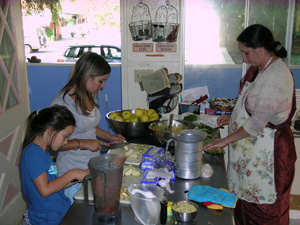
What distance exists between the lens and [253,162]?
2109mm

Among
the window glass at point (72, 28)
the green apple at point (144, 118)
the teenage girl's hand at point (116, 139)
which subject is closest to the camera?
the teenage girl's hand at point (116, 139)

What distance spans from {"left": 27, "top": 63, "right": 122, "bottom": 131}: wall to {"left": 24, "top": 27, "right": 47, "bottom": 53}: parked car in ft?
2.26

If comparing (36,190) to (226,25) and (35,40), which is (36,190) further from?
(35,40)

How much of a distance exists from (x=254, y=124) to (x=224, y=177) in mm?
437

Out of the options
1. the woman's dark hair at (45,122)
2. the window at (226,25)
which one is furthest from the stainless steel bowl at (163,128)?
the window at (226,25)

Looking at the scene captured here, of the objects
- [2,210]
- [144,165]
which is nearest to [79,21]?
[2,210]

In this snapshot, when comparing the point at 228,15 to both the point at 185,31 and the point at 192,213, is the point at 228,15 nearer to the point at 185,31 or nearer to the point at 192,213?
the point at 185,31

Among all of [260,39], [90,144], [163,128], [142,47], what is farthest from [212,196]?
[142,47]

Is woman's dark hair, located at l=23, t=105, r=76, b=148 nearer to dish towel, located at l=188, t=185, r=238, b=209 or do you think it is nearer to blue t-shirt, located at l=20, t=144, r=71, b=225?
blue t-shirt, located at l=20, t=144, r=71, b=225

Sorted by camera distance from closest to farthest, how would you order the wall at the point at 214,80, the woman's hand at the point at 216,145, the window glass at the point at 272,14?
the woman's hand at the point at 216,145 → the window glass at the point at 272,14 → the wall at the point at 214,80

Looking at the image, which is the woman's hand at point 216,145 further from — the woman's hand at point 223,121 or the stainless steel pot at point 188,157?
the woman's hand at point 223,121

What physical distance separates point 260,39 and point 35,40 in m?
3.46

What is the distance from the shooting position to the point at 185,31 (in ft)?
11.4

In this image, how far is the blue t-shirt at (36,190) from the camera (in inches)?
56.4
